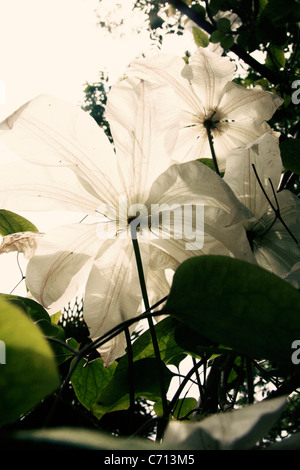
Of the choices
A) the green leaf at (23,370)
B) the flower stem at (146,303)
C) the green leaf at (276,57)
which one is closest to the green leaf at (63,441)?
the green leaf at (23,370)

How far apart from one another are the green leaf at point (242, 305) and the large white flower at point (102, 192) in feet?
0.33

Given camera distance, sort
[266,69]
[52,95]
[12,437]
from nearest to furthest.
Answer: [12,437], [52,95], [266,69]

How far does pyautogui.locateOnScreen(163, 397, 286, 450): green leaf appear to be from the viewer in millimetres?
180

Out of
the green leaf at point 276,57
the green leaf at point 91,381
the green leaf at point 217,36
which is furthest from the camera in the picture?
the green leaf at point 276,57

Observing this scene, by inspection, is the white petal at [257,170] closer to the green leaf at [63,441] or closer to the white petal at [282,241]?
the white petal at [282,241]

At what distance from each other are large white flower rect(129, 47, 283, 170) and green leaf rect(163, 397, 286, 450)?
35 cm

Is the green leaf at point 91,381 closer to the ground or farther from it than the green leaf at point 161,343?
closer to the ground

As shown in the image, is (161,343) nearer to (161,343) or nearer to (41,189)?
(161,343)

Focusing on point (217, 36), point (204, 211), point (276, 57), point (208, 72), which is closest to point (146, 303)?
point (204, 211)

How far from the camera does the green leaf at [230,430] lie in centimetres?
18

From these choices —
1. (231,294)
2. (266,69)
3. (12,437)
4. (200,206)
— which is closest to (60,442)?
(12,437)
